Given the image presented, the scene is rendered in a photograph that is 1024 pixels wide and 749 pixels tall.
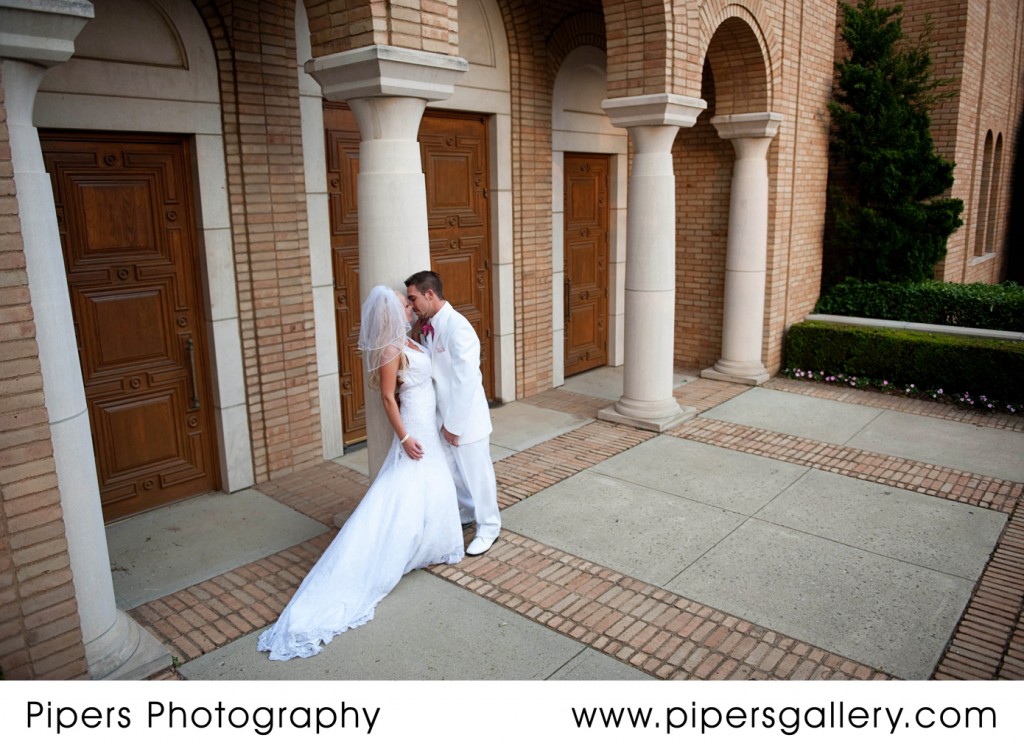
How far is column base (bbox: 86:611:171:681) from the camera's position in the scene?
150 inches

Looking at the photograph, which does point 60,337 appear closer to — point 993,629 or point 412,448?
point 412,448

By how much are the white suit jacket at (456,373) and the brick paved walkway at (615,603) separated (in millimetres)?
931

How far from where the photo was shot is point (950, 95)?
10.7 metres

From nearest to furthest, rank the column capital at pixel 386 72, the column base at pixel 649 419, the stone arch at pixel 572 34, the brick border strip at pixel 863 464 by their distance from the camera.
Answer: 1. the column capital at pixel 386 72
2. the brick border strip at pixel 863 464
3. the column base at pixel 649 419
4. the stone arch at pixel 572 34

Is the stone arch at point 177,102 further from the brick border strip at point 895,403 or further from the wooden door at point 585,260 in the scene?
the brick border strip at point 895,403

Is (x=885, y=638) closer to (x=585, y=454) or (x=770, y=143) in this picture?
(x=585, y=454)

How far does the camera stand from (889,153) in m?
10.0

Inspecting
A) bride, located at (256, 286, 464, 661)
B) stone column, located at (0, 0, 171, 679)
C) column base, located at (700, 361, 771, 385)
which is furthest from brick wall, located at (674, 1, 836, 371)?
stone column, located at (0, 0, 171, 679)

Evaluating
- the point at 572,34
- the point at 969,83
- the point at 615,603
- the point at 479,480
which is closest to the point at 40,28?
the point at 479,480

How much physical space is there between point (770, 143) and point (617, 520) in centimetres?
580

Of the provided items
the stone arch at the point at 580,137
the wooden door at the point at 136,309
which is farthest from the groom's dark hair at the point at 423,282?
the stone arch at the point at 580,137

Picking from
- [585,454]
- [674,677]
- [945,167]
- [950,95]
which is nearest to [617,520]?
[585,454]

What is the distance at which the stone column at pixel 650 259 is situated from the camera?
7523mm

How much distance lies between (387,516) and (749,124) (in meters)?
6.80
